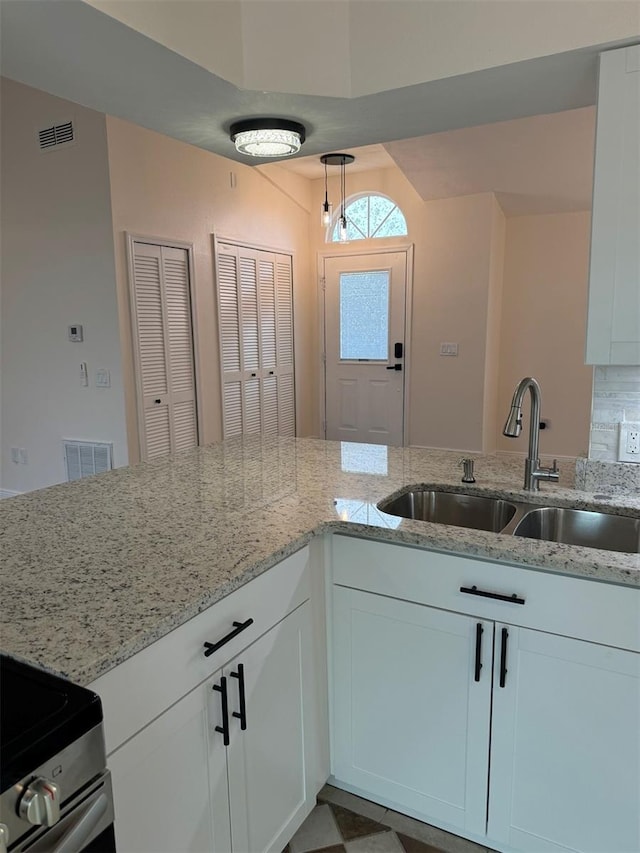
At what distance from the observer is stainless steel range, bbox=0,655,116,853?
2.46ft

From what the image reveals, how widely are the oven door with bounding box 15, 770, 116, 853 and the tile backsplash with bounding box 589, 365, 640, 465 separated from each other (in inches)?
66.5

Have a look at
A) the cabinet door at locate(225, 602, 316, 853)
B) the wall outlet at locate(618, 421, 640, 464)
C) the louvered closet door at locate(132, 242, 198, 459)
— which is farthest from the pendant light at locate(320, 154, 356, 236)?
the cabinet door at locate(225, 602, 316, 853)

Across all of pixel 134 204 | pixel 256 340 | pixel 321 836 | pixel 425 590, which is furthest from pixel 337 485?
pixel 256 340

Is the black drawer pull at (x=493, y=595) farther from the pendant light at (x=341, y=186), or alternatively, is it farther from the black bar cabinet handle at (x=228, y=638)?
the pendant light at (x=341, y=186)

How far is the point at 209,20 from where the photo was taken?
1.65 metres

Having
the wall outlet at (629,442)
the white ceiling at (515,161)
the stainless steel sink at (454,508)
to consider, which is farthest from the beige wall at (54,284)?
the wall outlet at (629,442)

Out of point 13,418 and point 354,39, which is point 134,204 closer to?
point 13,418

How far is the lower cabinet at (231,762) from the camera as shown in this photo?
1.08 meters

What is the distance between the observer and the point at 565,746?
1423mm

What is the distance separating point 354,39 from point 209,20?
0.45m

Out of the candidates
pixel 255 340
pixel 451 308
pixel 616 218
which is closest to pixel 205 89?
pixel 616 218

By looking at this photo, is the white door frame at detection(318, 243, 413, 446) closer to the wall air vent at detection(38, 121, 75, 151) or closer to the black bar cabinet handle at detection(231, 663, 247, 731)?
the wall air vent at detection(38, 121, 75, 151)

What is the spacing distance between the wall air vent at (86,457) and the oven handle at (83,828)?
3448 mm

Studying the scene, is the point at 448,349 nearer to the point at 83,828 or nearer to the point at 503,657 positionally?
the point at 503,657
